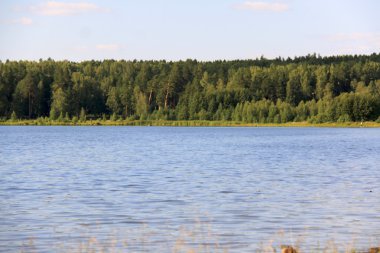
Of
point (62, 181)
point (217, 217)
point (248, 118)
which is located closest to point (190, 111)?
point (248, 118)

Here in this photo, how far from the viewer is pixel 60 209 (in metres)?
26.2

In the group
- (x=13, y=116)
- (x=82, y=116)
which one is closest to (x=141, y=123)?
(x=82, y=116)

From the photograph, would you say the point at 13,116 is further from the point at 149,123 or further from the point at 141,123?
Answer: the point at 149,123

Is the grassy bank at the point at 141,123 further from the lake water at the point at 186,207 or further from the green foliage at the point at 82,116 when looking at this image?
the lake water at the point at 186,207

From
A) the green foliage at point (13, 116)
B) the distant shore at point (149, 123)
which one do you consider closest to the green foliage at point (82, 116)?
the distant shore at point (149, 123)

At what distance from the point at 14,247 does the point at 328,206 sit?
39.3 ft

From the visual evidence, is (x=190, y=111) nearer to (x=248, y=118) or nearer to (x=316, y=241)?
(x=248, y=118)

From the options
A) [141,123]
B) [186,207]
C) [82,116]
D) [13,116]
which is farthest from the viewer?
[141,123]

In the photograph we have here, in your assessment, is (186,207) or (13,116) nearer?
(186,207)

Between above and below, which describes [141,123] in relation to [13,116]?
below

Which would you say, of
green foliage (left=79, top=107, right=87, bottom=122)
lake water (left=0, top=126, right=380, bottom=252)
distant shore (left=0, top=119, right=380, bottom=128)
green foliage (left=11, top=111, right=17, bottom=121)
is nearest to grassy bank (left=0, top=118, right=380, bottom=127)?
distant shore (left=0, top=119, right=380, bottom=128)

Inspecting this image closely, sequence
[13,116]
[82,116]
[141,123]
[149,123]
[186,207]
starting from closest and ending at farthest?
1. [186,207]
2. [13,116]
3. [82,116]
4. [149,123]
5. [141,123]

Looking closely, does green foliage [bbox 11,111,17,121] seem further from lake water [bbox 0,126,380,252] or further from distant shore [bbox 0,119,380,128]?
lake water [bbox 0,126,380,252]

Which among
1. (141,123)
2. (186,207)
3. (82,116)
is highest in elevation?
(186,207)
